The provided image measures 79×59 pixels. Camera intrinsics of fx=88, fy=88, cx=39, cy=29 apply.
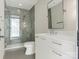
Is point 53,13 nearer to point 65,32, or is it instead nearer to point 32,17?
point 65,32

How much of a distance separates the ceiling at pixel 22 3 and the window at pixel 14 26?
22.2 inches

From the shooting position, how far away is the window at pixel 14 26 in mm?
4249

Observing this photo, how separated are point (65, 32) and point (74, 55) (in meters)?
0.92

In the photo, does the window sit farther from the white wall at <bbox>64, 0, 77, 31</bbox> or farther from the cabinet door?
the white wall at <bbox>64, 0, 77, 31</bbox>

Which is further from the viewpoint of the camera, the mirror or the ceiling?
the ceiling

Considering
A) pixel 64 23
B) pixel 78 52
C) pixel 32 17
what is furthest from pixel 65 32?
pixel 32 17

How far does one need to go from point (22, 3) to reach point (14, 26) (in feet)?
3.86

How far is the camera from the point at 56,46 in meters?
1.38

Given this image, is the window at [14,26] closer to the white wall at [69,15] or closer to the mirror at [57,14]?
the mirror at [57,14]

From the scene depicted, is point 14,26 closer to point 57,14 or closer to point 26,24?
point 26,24

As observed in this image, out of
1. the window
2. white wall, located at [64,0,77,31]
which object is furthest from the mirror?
the window

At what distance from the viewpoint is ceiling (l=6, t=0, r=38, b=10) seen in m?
3.82

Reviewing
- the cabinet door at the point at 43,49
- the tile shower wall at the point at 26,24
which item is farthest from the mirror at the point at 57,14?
the tile shower wall at the point at 26,24

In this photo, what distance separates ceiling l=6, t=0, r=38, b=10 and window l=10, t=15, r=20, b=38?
1.85 feet
